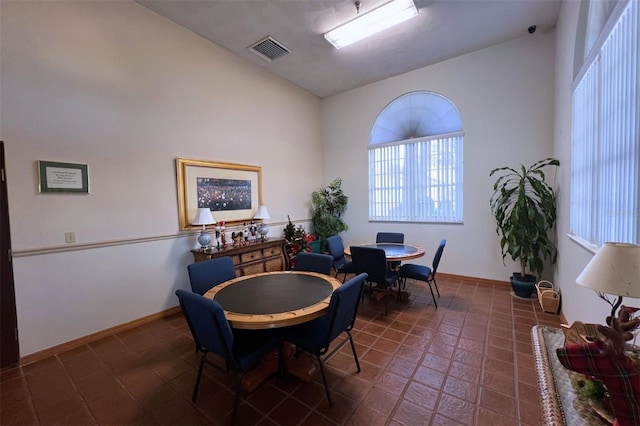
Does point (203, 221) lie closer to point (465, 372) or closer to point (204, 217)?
point (204, 217)

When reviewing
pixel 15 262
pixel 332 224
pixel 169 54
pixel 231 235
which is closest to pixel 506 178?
pixel 332 224

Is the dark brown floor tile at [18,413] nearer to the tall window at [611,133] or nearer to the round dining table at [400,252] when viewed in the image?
the round dining table at [400,252]

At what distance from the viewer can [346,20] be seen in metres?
3.29

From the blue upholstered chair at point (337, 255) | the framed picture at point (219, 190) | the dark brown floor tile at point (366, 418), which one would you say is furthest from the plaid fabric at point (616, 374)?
the framed picture at point (219, 190)

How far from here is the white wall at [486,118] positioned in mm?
3666

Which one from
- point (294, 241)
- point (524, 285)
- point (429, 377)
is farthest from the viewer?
point (294, 241)

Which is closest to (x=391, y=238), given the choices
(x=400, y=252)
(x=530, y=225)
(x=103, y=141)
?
(x=400, y=252)

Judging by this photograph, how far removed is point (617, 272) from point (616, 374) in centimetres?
38

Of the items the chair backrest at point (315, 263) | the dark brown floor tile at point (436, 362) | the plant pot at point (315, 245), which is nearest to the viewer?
the dark brown floor tile at point (436, 362)

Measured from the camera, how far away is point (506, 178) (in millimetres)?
3951

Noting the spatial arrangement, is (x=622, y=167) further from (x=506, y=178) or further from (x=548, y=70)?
(x=548, y=70)

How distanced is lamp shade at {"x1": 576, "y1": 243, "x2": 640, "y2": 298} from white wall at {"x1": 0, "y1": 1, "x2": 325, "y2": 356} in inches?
151

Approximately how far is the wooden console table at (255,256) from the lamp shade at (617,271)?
3335 millimetres

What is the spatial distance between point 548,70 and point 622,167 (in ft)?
9.60
